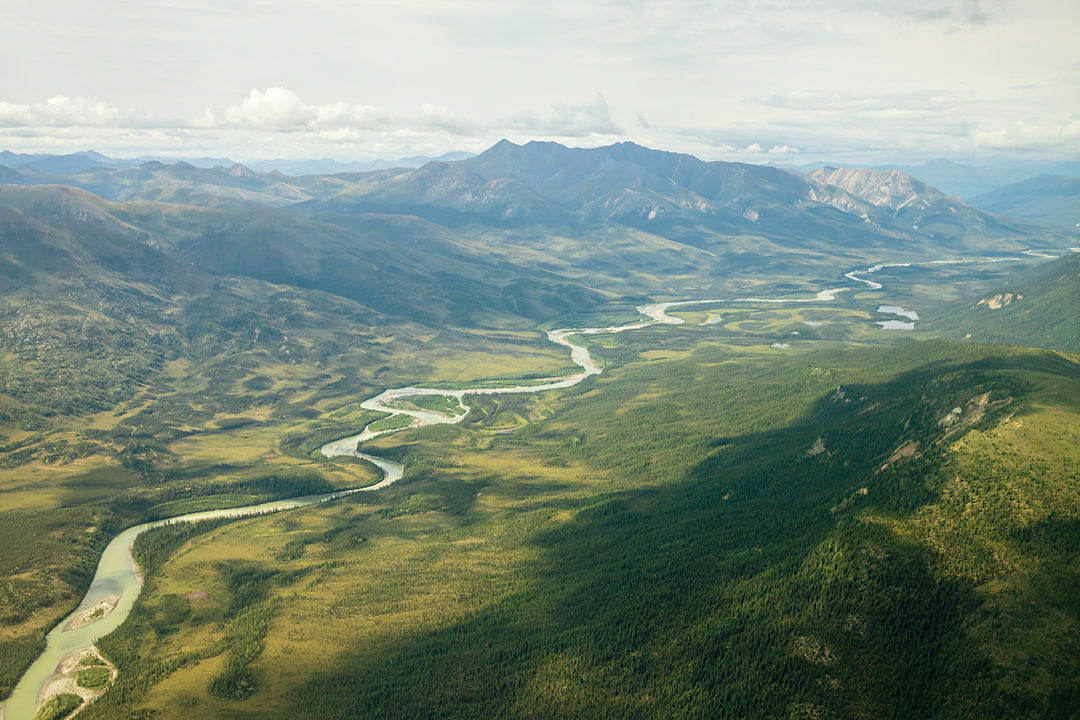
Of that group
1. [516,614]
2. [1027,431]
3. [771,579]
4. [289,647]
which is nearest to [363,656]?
[289,647]

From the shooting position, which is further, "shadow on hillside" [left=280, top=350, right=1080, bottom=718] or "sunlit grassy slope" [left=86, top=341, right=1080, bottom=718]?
"shadow on hillside" [left=280, top=350, right=1080, bottom=718]

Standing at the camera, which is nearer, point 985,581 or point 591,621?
point 985,581

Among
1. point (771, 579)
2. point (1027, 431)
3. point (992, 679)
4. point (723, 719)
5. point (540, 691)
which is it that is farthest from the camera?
point (1027, 431)

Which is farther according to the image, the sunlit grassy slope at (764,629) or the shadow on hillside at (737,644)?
the shadow on hillside at (737,644)

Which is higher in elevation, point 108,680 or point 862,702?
point 862,702

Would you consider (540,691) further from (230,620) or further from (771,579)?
(230,620)

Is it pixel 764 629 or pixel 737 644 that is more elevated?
pixel 764 629

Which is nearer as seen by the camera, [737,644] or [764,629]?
[737,644]

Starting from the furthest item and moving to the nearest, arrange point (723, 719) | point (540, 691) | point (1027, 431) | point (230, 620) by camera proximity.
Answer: point (230, 620), point (1027, 431), point (540, 691), point (723, 719)

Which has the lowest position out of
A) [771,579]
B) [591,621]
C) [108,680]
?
[108,680]

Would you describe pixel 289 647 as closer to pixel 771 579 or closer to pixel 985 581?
pixel 771 579
